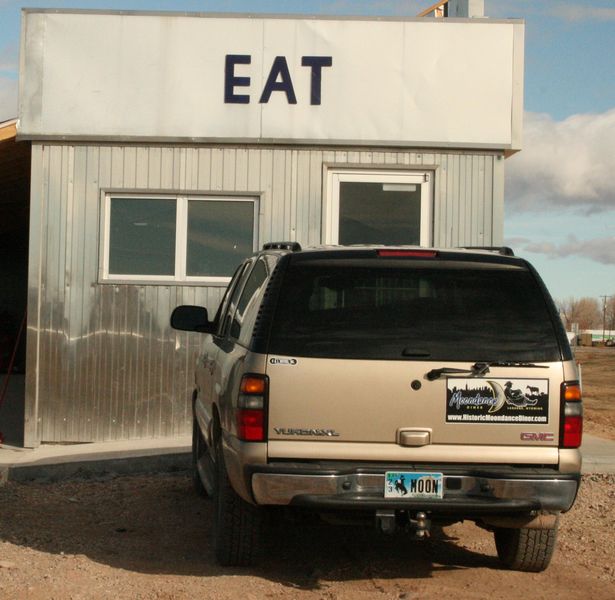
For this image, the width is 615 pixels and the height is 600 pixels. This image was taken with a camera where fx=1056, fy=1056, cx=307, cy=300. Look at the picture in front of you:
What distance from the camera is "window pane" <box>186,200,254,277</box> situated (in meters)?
11.6

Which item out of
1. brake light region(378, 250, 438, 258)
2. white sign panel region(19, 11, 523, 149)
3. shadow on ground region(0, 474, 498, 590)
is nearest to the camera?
brake light region(378, 250, 438, 258)

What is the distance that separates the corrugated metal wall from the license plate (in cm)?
616

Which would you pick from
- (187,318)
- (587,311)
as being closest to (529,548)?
(187,318)

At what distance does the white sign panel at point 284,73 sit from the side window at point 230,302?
3.82 m

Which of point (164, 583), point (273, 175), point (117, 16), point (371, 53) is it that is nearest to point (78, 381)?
point (273, 175)

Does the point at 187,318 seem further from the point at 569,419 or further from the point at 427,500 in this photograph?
the point at 569,419

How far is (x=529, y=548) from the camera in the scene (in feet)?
20.5

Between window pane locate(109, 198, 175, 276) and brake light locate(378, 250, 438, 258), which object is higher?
window pane locate(109, 198, 175, 276)

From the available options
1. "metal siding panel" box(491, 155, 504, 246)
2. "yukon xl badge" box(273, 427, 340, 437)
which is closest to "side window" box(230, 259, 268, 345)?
"yukon xl badge" box(273, 427, 340, 437)

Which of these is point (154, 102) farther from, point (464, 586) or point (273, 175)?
point (464, 586)

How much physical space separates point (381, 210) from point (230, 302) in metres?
4.31

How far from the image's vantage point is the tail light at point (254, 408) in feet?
18.1

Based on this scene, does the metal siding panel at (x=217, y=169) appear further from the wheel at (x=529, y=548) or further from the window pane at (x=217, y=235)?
the wheel at (x=529, y=548)

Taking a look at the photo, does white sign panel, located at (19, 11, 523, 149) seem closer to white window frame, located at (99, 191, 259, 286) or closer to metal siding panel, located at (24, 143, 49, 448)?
white window frame, located at (99, 191, 259, 286)
